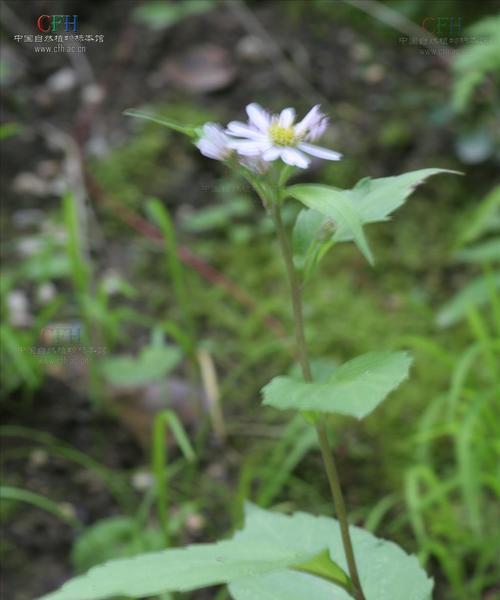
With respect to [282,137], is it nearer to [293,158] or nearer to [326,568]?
[293,158]

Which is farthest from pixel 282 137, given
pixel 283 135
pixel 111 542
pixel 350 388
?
pixel 111 542

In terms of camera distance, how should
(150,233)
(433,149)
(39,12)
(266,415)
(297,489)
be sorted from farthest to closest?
(39,12)
(433,149)
(150,233)
(266,415)
(297,489)

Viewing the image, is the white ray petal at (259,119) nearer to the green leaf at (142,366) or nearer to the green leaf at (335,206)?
the green leaf at (335,206)

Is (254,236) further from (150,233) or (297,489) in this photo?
(297,489)

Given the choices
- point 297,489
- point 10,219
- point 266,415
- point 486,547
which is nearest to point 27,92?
point 10,219

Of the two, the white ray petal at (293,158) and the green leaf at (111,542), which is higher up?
the white ray petal at (293,158)

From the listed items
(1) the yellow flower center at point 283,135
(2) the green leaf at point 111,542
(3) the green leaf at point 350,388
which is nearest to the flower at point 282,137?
(1) the yellow flower center at point 283,135

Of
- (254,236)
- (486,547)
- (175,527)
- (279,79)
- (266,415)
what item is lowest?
(486,547)
